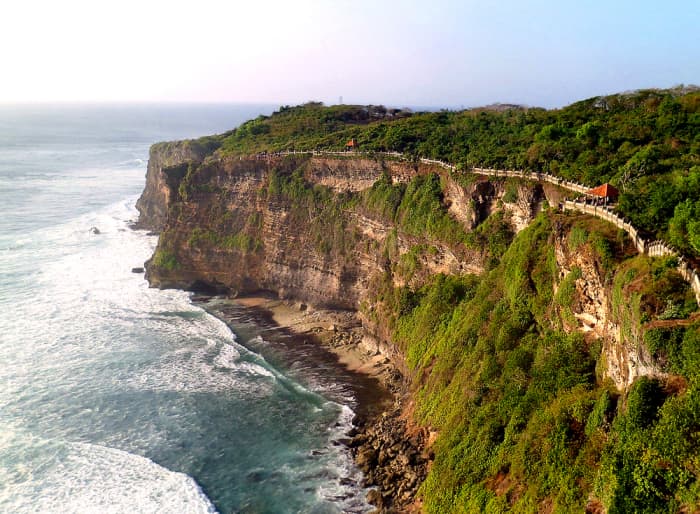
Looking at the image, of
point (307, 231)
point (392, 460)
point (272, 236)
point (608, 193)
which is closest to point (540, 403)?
point (392, 460)

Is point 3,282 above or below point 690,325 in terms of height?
below

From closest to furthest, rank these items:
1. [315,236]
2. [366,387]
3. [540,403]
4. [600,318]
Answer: [600,318], [540,403], [366,387], [315,236]

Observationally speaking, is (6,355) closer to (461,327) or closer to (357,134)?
(461,327)

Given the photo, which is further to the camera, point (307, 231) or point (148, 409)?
point (307, 231)

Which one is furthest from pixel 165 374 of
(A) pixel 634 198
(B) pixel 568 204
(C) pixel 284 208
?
(A) pixel 634 198

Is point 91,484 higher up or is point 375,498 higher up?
point 375,498

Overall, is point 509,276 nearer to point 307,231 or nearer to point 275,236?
point 307,231

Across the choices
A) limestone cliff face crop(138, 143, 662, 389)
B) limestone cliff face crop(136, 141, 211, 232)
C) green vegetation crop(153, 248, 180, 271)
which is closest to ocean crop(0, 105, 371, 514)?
green vegetation crop(153, 248, 180, 271)

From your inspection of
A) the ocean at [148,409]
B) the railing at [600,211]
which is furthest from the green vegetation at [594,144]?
the ocean at [148,409]
